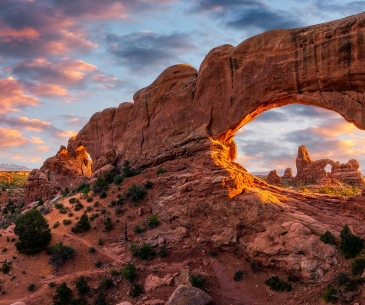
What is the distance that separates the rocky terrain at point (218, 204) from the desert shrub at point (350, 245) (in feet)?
1.71

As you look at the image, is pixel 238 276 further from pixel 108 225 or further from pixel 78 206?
pixel 78 206

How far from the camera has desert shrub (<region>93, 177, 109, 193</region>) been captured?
129 ft

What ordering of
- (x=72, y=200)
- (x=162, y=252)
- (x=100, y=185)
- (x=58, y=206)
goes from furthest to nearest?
(x=72, y=200) → (x=100, y=185) → (x=58, y=206) → (x=162, y=252)

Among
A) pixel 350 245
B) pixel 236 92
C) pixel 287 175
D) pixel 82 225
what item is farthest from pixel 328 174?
pixel 82 225

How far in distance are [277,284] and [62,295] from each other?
52.2 feet

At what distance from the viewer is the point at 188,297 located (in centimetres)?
2373

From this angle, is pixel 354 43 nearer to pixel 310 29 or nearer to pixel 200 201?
pixel 310 29

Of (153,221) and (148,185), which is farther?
(148,185)

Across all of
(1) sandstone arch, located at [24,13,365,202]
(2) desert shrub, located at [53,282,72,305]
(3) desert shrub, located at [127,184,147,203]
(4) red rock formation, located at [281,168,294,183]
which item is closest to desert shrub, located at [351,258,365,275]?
(1) sandstone arch, located at [24,13,365,202]

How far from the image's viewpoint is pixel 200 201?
97.5 ft

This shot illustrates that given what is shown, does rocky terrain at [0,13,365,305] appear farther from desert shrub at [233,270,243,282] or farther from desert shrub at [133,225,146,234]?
desert shrub at [233,270,243,282]

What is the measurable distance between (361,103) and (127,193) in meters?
22.6

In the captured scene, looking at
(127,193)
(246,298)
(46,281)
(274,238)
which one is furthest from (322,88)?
(46,281)

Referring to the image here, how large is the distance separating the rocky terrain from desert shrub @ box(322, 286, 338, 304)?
1.59 ft
